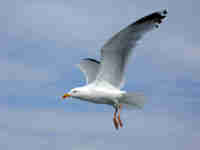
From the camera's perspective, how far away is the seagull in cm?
2080

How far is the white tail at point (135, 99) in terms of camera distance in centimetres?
2145

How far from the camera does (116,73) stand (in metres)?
21.8

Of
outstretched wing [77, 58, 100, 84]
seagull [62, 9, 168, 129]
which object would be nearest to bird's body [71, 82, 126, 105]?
seagull [62, 9, 168, 129]

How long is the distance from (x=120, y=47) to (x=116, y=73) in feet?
3.21

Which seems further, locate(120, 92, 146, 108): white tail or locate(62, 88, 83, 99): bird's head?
locate(62, 88, 83, 99): bird's head

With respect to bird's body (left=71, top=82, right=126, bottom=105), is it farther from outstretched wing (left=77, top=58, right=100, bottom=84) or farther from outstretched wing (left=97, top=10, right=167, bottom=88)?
outstretched wing (left=77, top=58, right=100, bottom=84)

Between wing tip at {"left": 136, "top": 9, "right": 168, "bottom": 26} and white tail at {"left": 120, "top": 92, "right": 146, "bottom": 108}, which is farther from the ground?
wing tip at {"left": 136, "top": 9, "right": 168, "bottom": 26}

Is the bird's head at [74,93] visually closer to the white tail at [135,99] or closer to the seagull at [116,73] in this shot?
the seagull at [116,73]

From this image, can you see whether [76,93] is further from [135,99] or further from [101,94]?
[135,99]

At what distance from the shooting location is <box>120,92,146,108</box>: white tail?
70.4 feet

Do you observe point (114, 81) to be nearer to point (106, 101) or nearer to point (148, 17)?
point (106, 101)

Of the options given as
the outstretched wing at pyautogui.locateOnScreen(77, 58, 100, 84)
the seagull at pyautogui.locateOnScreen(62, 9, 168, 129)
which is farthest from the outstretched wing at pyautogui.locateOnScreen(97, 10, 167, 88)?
the outstretched wing at pyautogui.locateOnScreen(77, 58, 100, 84)

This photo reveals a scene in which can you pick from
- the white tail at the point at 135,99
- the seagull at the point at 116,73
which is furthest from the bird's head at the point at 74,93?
the white tail at the point at 135,99

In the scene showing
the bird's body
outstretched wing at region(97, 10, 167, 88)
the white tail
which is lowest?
the white tail
